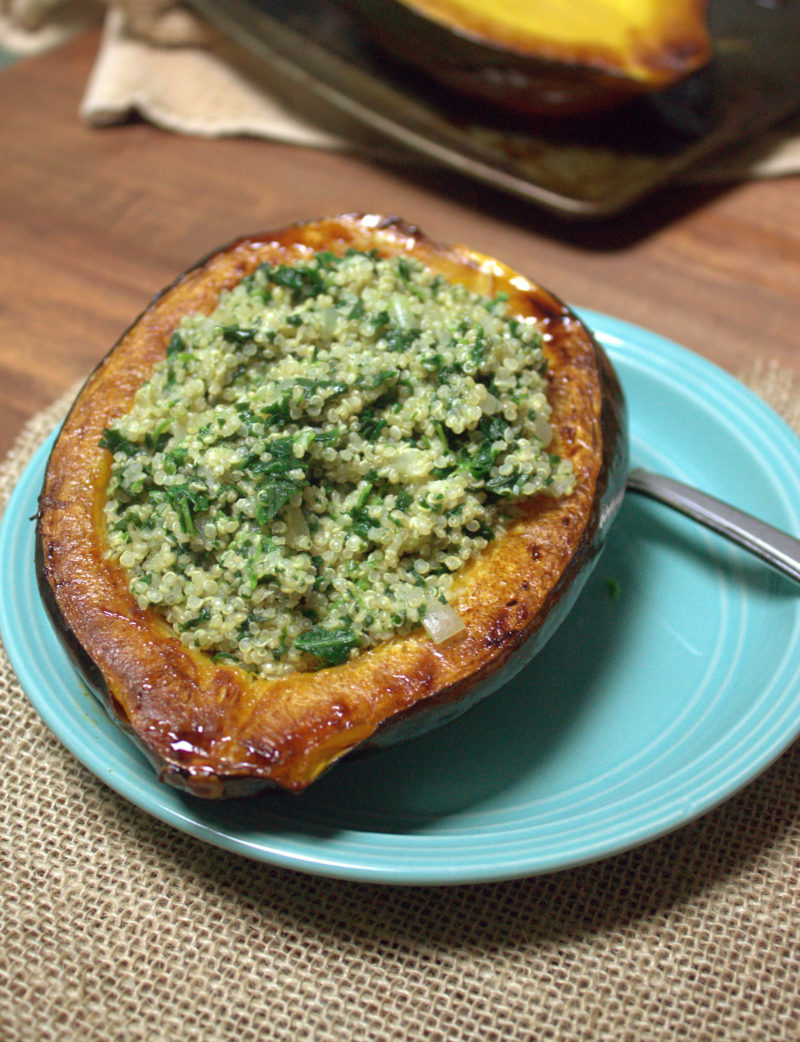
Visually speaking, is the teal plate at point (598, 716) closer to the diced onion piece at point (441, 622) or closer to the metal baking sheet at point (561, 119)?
the diced onion piece at point (441, 622)

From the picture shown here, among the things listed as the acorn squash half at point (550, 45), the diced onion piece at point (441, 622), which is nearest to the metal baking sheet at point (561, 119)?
the acorn squash half at point (550, 45)

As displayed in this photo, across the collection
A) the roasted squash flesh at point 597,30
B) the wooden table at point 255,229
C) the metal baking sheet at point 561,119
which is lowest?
the wooden table at point 255,229

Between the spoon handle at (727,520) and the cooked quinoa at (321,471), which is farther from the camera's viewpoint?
the spoon handle at (727,520)

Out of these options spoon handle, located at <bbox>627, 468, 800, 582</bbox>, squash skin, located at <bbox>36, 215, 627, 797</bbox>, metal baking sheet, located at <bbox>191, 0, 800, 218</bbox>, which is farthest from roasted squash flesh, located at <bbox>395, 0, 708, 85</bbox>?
spoon handle, located at <bbox>627, 468, 800, 582</bbox>

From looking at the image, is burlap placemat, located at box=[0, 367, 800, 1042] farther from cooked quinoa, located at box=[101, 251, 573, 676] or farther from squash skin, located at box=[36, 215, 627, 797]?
cooked quinoa, located at box=[101, 251, 573, 676]

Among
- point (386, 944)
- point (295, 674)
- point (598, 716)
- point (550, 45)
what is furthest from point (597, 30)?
point (386, 944)

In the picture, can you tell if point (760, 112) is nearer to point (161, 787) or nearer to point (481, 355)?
point (481, 355)
